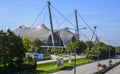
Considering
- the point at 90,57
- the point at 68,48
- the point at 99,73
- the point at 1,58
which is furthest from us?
the point at 68,48

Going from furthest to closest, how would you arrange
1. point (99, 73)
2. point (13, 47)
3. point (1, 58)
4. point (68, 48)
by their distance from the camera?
point (68, 48) < point (99, 73) < point (13, 47) < point (1, 58)

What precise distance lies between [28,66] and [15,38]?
938 cm

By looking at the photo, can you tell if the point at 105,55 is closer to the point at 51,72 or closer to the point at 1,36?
the point at 51,72

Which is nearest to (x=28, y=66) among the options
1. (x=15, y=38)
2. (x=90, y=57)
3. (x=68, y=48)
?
(x=15, y=38)

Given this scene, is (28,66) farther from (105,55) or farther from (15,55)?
(105,55)

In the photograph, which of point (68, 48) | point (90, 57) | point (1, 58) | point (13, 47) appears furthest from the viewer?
point (68, 48)

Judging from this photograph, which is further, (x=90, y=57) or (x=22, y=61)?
(x=90, y=57)

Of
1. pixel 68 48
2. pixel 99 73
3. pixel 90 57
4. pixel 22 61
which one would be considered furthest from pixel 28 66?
pixel 68 48

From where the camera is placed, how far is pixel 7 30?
71.9 m

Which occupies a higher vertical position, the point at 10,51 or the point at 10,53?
the point at 10,51

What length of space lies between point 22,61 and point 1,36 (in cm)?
941

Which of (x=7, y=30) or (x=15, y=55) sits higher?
(x=7, y=30)

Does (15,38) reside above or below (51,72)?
above

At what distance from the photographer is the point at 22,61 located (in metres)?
75.2
